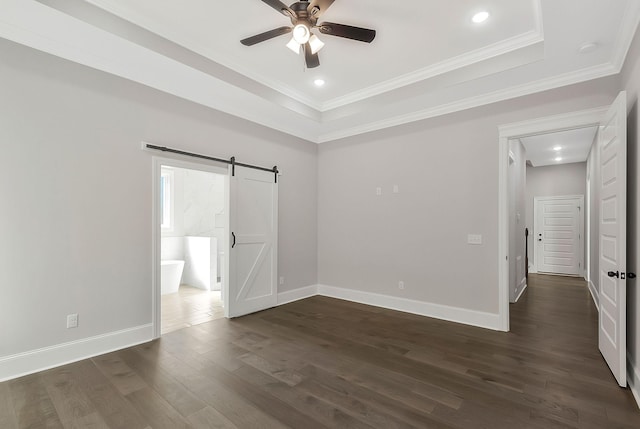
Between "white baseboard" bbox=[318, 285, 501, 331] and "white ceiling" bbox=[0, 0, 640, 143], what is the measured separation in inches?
109

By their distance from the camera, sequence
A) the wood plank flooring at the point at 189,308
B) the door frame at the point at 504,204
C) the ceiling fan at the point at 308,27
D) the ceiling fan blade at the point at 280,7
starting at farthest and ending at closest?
the wood plank flooring at the point at 189,308
the door frame at the point at 504,204
the ceiling fan at the point at 308,27
the ceiling fan blade at the point at 280,7

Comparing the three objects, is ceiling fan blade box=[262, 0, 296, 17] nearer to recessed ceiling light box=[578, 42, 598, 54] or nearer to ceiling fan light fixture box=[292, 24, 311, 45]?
ceiling fan light fixture box=[292, 24, 311, 45]

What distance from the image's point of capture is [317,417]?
6.90 feet

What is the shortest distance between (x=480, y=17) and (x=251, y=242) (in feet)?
12.6

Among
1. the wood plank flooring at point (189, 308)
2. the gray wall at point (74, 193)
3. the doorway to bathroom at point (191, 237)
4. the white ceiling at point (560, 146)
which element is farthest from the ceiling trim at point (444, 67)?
the wood plank flooring at point (189, 308)

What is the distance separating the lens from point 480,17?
2.81m

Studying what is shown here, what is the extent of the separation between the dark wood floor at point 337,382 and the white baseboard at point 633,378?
0.11 meters

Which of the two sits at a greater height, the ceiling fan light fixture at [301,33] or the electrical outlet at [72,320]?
the ceiling fan light fixture at [301,33]

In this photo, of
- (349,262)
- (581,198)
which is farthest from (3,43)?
(581,198)

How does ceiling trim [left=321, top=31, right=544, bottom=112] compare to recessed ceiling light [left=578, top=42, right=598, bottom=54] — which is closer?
recessed ceiling light [left=578, top=42, right=598, bottom=54]

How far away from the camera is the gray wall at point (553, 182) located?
809cm

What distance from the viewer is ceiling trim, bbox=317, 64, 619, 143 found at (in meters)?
3.27

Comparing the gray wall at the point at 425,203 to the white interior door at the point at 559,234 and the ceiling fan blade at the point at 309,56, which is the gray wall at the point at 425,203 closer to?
the ceiling fan blade at the point at 309,56

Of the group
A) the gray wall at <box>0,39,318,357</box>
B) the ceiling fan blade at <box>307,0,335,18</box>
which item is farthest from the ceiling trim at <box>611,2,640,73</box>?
the gray wall at <box>0,39,318,357</box>
